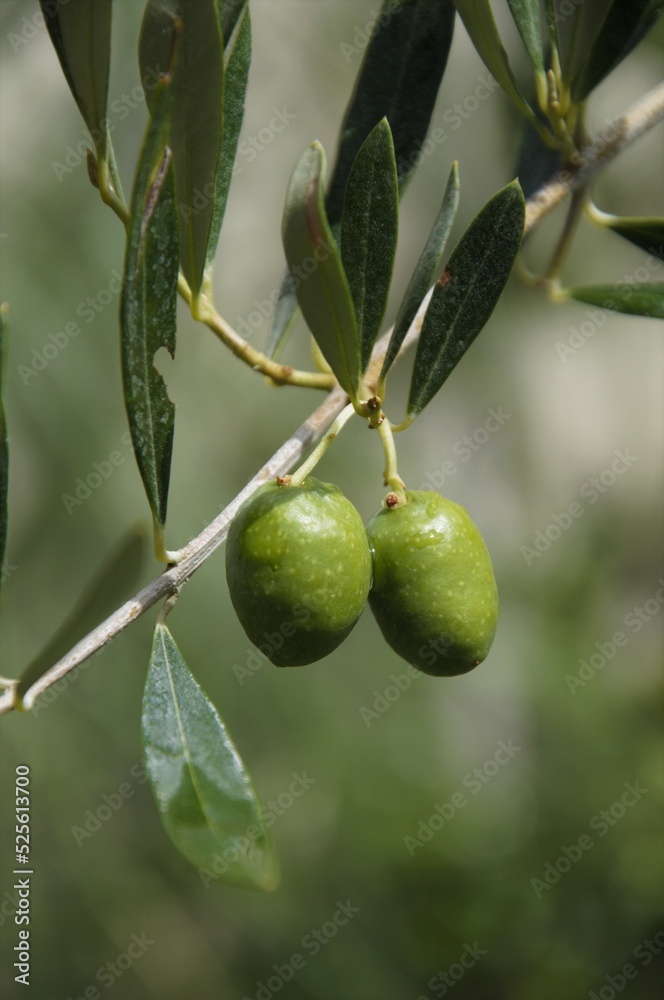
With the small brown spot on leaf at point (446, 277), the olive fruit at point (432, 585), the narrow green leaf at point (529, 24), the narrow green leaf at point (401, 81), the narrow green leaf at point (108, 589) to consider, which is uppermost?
the narrow green leaf at point (529, 24)

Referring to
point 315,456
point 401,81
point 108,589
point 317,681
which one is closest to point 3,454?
point 108,589

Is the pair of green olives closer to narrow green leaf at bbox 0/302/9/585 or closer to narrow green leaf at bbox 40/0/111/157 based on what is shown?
narrow green leaf at bbox 0/302/9/585

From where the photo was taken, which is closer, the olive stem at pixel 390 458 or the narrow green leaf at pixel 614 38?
the olive stem at pixel 390 458

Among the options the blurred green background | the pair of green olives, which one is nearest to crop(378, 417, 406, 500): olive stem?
the pair of green olives

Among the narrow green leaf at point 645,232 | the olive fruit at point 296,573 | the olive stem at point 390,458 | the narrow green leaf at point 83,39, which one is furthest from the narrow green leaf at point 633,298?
the narrow green leaf at point 83,39

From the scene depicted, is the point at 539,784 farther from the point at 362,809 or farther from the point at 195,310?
the point at 195,310

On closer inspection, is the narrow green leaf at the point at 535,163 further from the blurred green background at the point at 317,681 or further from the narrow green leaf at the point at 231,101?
the blurred green background at the point at 317,681
